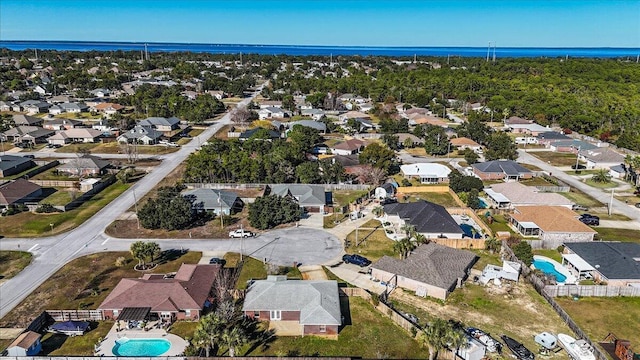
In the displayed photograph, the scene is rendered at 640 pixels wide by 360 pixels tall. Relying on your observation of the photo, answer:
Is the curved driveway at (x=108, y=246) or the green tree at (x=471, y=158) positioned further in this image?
the green tree at (x=471, y=158)

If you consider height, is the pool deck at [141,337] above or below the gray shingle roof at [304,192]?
below

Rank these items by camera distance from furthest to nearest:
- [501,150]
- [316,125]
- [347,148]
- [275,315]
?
1. [316,125]
2. [347,148]
3. [501,150]
4. [275,315]

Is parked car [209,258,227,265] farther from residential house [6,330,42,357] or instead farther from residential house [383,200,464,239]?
residential house [383,200,464,239]

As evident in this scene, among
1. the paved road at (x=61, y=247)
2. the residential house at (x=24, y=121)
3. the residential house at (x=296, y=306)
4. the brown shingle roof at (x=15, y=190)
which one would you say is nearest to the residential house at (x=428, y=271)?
the residential house at (x=296, y=306)

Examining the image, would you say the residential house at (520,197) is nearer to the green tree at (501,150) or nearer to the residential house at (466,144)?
the green tree at (501,150)


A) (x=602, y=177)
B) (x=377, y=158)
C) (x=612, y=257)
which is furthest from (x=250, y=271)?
(x=602, y=177)

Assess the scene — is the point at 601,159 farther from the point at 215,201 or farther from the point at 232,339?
the point at 232,339

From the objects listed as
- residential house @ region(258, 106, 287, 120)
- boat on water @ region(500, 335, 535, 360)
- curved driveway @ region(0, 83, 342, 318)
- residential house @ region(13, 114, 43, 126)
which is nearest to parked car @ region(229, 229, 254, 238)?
curved driveway @ region(0, 83, 342, 318)
